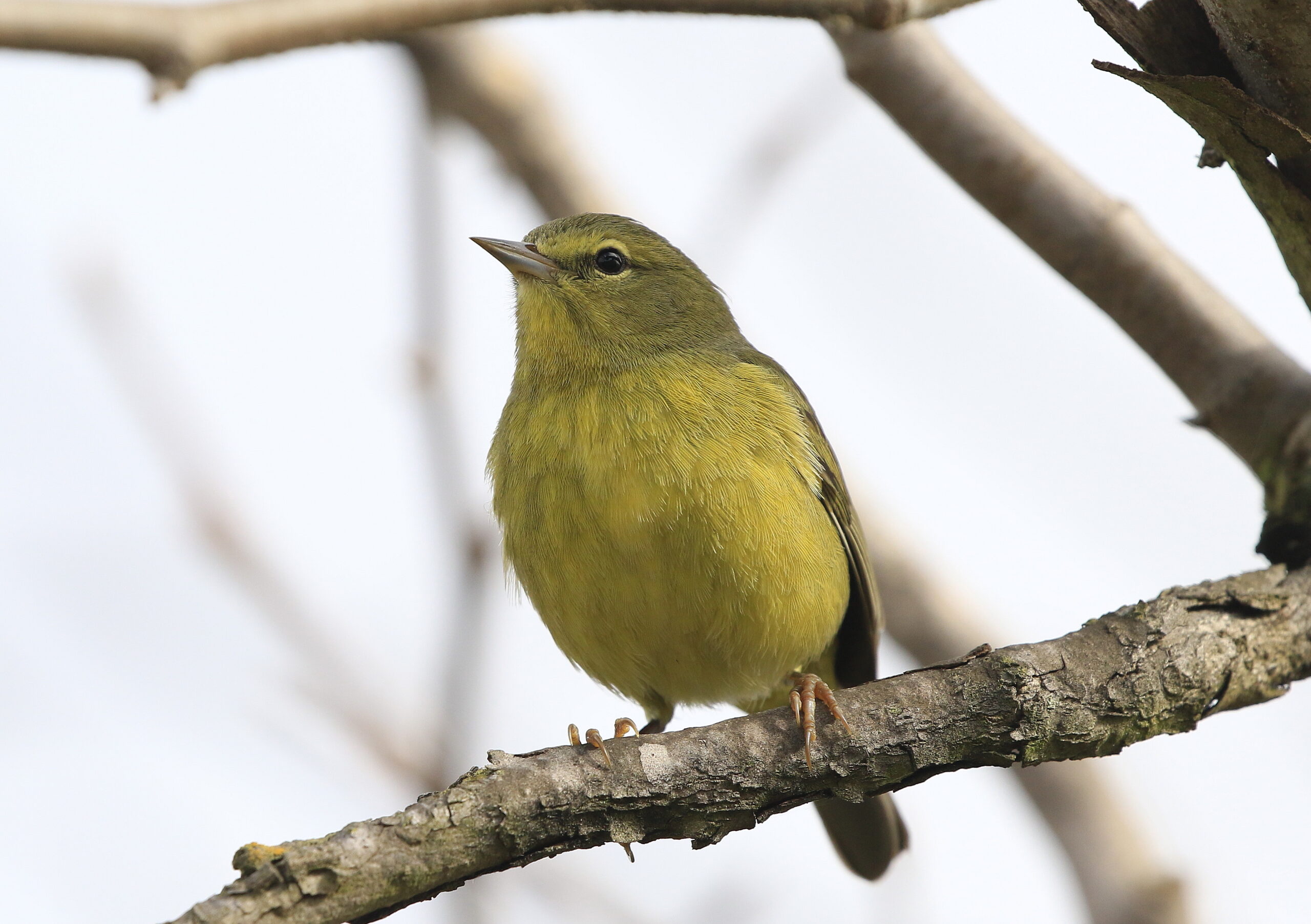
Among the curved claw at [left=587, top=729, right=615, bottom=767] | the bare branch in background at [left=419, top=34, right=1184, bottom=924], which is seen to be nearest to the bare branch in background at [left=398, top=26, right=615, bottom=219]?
the bare branch in background at [left=419, top=34, right=1184, bottom=924]

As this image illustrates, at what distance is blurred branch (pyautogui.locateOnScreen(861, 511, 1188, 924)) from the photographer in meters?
5.43

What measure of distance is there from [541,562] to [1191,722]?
2.37 metres

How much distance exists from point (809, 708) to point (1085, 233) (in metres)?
2.30

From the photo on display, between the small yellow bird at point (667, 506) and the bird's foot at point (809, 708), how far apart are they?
20.4 inches

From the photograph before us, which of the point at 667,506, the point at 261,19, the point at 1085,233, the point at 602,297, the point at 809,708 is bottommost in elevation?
the point at 809,708

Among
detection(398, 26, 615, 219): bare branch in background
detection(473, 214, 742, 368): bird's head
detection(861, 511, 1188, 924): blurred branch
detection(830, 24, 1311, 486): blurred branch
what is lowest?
detection(861, 511, 1188, 924): blurred branch

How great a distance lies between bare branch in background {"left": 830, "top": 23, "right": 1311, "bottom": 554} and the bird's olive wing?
1270mm

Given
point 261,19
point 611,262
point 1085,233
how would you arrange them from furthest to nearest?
point 611,262
point 1085,233
point 261,19

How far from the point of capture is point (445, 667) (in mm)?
5277

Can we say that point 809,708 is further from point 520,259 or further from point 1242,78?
point 520,259

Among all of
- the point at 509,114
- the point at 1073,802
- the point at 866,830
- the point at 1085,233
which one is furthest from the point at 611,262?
the point at 1073,802

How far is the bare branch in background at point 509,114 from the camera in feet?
22.1

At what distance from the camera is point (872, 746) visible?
11.3 feet

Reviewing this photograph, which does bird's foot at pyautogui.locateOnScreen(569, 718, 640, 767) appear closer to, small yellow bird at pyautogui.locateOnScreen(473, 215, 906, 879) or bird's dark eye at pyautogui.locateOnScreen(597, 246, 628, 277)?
small yellow bird at pyautogui.locateOnScreen(473, 215, 906, 879)
